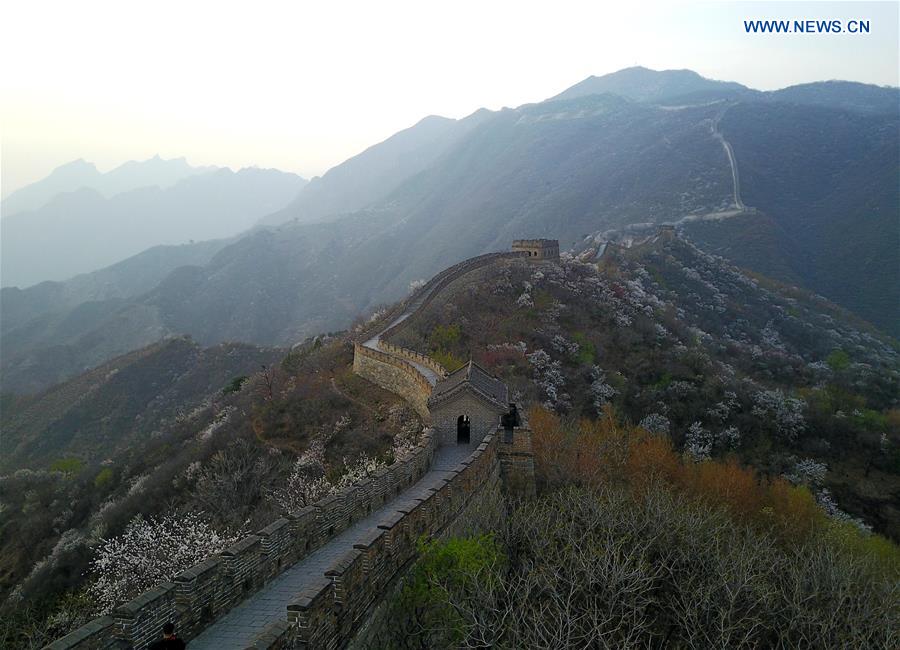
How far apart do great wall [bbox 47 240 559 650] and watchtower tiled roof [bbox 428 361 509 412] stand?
263 cm

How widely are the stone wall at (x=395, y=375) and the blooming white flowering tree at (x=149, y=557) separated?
31.7 feet

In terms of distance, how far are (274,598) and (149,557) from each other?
609 inches

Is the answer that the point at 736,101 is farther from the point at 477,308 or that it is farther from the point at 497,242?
the point at 477,308

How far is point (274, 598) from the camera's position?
10.1 metres

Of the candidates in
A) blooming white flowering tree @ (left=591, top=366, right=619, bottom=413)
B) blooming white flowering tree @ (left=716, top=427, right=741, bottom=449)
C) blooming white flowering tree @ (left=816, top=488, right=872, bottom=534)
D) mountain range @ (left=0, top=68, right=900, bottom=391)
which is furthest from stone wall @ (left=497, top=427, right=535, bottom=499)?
mountain range @ (left=0, top=68, right=900, bottom=391)

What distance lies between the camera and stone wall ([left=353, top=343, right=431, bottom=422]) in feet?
88.7

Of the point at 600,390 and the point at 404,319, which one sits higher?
the point at 404,319

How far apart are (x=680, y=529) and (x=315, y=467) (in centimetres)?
1886

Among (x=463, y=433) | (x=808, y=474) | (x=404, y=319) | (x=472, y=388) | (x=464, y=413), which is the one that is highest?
(x=472, y=388)

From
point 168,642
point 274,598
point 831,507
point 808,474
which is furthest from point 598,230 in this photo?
point 168,642

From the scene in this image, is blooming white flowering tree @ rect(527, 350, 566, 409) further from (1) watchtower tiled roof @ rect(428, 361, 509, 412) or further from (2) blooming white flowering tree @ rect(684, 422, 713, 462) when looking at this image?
(1) watchtower tiled roof @ rect(428, 361, 509, 412)

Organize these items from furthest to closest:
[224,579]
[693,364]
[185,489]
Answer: [693,364] → [185,489] → [224,579]

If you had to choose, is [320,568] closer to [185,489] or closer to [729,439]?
[185,489]

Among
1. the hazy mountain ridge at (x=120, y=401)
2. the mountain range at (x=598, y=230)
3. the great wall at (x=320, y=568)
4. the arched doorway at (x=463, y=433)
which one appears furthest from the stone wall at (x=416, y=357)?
the mountain range at (x=598, y=230)
